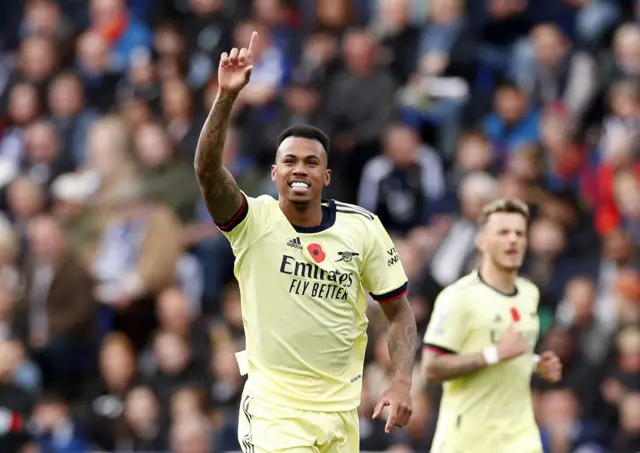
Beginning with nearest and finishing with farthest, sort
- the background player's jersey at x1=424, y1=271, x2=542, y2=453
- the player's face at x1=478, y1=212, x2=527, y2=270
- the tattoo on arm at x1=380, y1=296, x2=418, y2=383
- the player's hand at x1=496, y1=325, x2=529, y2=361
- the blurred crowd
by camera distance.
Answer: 1. the tattoo on arm at x1=380, y1=296, x2=418, y2=383
2. the player's hand at x1=496, y1=325, x2=529, y2=361
3. the background player's jersey at x1=424, y1=271, x2=542, y2=453
4. the player's face at x1=478, y1=212, x2=527, y2=270
5. the blurred crowd

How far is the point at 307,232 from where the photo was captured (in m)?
8.56

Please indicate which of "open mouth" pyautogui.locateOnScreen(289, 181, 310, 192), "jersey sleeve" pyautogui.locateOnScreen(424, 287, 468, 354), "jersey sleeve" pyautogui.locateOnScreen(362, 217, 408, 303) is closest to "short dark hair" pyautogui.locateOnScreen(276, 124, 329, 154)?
"open mouth" pyautogui.locateOnScreen(289, 181, 310, 192)

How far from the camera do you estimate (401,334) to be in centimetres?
880

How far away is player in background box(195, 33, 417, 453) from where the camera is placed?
841 centimetres

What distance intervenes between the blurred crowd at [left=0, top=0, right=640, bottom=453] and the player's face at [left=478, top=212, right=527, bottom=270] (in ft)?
9.07

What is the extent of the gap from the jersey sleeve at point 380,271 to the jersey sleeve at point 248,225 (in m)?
0.65

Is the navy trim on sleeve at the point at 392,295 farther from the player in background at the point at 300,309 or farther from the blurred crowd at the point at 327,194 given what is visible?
the blurred crowd at the point at 327,194

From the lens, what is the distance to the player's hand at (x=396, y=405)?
822cm

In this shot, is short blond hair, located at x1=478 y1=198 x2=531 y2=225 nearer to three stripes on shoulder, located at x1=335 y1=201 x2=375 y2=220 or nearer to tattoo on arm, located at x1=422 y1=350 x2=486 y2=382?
tattoo on arm, located at x1=422 y1=350 x2=486 y2=382

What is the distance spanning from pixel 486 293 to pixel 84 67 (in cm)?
922

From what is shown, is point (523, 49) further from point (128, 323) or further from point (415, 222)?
point (128, 323)

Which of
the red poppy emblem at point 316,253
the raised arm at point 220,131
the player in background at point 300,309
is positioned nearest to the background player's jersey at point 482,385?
the player in background at point 300,309

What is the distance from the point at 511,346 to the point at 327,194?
549 cm

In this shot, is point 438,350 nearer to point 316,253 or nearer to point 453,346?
point 453,346
